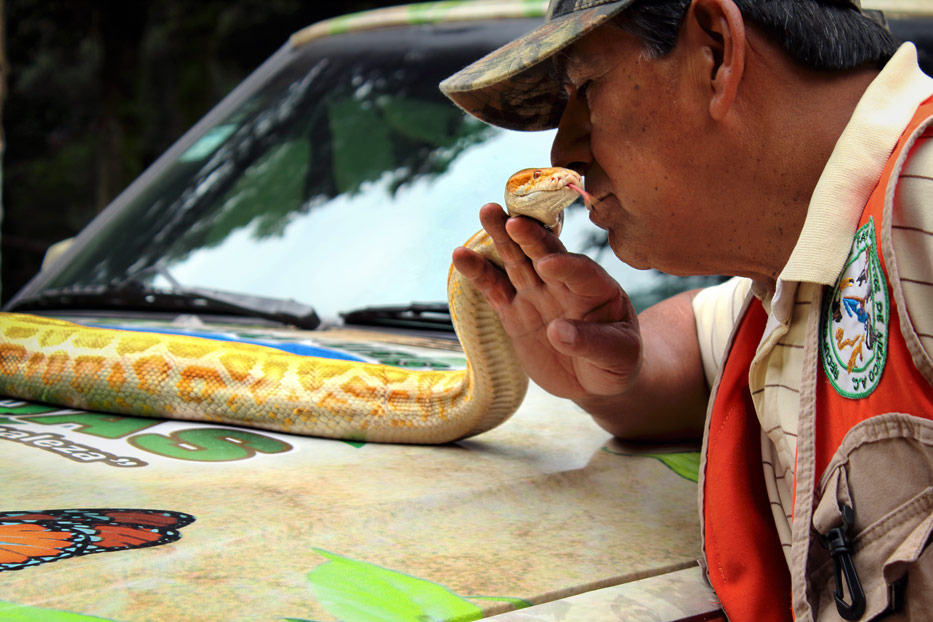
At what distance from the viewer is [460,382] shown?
2145 millimetres

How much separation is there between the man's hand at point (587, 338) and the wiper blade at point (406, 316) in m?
0.58

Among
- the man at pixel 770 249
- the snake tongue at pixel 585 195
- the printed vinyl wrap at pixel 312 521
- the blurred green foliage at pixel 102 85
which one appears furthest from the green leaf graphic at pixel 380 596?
the blurred green foliage at pixel 102 85

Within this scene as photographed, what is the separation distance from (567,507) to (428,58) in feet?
6.50

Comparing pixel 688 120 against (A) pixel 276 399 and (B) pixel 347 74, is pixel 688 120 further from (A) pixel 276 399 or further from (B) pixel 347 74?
(B) pixel 347 74

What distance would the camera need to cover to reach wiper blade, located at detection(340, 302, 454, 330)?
Answer: 2607 millimetres

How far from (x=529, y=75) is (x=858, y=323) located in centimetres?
80

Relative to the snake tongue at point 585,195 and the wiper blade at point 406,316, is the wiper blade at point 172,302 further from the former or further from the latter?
the snake tongue at point 585,195

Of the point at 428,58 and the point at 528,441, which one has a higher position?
the point at 428,58

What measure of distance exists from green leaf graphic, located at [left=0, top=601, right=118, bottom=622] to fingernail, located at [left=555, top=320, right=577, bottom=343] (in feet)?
3.07

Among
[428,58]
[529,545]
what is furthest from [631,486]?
[428,58]

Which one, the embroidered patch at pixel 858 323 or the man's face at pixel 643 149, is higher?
the man's face at pixel 643 149

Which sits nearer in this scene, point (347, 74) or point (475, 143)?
point (475, 143)

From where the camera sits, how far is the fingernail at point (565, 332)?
1.71 meters

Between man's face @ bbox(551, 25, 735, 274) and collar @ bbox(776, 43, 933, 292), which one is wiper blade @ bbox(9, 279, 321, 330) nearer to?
man's face @ bbox(551, 25, 735, 274)
